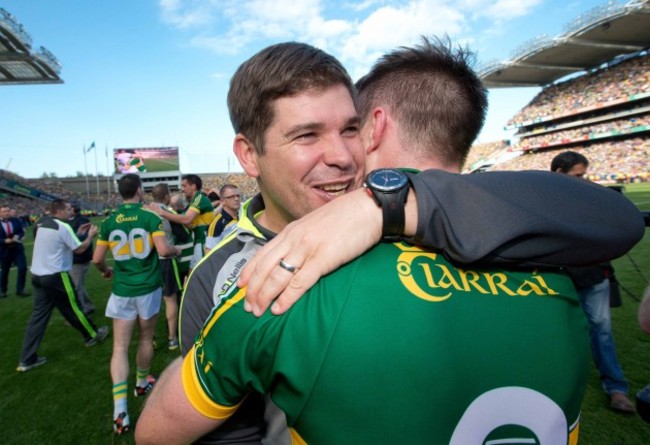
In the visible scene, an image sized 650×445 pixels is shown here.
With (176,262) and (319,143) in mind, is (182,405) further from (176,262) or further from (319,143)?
(176,262)

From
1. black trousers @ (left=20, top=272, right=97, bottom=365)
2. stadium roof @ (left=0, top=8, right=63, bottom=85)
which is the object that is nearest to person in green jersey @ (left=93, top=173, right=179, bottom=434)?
black trousers @ (left=20, top=272, right=97, bottom=365)

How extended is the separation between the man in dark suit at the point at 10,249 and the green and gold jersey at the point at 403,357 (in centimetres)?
1200

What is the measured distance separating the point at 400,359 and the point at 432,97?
3.26 ft

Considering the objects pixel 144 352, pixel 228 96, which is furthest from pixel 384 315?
pixel 144 352

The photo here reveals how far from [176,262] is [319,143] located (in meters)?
5.67

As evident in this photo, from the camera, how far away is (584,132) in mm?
39781

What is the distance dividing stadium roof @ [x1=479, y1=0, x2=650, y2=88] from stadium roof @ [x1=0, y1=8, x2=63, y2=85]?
41.7m

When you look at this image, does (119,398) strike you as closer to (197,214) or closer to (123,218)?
(123,218)

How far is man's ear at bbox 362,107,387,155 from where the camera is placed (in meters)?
1.46

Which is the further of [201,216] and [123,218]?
[201,216]

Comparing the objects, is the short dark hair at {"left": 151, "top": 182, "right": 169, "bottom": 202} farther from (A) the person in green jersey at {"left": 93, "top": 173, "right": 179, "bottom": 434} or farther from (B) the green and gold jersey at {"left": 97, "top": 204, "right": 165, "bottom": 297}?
(B) the green and gold jersey at {"left": 97, "top": 204, "right": 165, "bottom": 297}

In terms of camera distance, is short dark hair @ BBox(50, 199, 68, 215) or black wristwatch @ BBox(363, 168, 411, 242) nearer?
black wristwatch @ BBox(363, 168, 411, 242)

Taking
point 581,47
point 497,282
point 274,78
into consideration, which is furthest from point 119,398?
point 581,47

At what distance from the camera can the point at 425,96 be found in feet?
4.66
